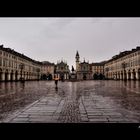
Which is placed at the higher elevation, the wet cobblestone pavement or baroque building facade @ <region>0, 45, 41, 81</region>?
baroque building facade @ <region>0, 45, 41, 81</region>

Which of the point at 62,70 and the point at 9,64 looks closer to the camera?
the point at 9,64

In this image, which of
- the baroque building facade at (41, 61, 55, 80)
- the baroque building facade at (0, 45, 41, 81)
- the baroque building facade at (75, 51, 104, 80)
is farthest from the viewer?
the baroque building facade at (41, 61, 55, 80)

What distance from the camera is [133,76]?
57.5 m

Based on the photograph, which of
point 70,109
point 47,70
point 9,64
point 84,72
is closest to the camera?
point 70,109

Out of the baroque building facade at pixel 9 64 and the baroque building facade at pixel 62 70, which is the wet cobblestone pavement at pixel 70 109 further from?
the baroque building facade at pixel 62 70

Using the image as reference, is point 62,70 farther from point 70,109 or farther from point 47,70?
point 70,109

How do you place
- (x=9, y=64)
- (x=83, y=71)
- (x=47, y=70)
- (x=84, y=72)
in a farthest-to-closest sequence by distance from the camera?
(x=47, y=70) → (x=84, y=72) → (x=83, y=71) → (x=9, y=64)

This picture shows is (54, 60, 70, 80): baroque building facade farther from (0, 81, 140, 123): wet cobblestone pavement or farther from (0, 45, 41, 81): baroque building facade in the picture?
(0, 81, 140, 123): wet cobblestone pavement

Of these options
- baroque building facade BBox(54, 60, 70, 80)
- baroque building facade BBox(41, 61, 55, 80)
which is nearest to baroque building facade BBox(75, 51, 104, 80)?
baroque building facade BBox(54, 60, 70, 80)

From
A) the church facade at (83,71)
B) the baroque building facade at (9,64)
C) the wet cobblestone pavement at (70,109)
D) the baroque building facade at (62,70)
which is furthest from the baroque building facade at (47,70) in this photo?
the wet cobblestone pavement at (70,109)

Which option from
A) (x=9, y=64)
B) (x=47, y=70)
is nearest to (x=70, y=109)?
(x=9, y=64)
